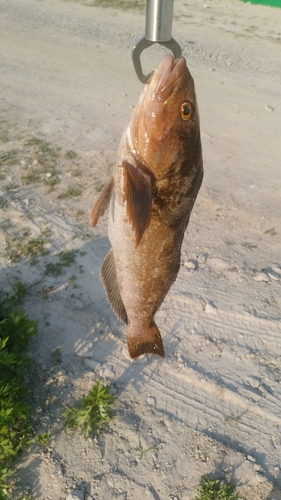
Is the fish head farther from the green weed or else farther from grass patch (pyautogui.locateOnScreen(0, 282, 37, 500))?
the green weed

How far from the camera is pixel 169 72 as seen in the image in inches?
67.4

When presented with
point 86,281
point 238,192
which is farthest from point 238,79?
point 86,281

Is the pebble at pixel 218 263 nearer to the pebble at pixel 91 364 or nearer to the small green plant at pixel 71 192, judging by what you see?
the pebble at pixel 91 364

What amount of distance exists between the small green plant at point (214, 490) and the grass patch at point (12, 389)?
1407mm

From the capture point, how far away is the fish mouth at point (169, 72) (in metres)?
1.71

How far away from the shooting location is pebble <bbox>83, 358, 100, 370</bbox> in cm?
376

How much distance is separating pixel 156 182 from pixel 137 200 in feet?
0.70

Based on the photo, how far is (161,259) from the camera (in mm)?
1996

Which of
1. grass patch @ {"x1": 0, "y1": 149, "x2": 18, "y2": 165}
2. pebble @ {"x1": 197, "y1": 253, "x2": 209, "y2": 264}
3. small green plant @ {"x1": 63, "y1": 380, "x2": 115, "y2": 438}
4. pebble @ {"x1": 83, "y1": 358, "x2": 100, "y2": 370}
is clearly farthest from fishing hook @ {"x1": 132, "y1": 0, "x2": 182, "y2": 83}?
grass patch @ {"x1": 0, "y1": 149, "x2": 18, "y2": 165}

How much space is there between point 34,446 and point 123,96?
6.62 m

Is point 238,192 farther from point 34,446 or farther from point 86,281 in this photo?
point 34,446

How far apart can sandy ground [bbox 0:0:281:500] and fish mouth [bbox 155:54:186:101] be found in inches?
108

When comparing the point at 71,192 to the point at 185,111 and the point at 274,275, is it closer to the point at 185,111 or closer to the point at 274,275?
the point at 274,275

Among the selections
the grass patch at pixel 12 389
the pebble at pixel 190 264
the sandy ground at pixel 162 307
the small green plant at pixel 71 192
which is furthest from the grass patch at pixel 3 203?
the pebble at pixel 190 264
